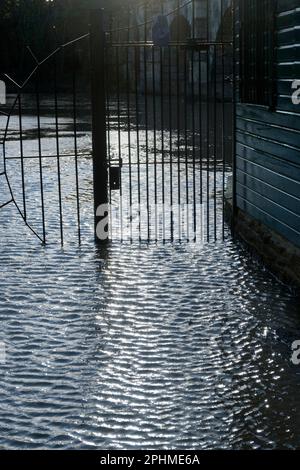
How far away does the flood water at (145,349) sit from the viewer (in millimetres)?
5355

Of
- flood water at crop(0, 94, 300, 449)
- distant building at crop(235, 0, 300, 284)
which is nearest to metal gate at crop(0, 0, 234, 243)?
distant building at crop(235, 0, 300, 284)

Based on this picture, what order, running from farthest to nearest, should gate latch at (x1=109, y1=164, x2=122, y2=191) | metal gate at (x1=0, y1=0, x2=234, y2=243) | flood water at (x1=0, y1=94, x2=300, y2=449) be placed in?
gate latch at (x1=109, y1=164, x2=122, y2=191) < metal gate at (x1=0, y1=0, x2=234, y2=243) < flood water at (x1=0, y1=94, x2=300, y2=449)

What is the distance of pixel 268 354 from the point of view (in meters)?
6.68

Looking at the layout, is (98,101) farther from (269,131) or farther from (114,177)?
(269,131)

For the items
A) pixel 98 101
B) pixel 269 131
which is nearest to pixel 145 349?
pixel 269 131

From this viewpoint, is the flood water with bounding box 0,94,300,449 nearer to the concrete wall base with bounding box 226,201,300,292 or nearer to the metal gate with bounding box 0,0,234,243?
the concrete wall base with bounding box 226,201,300,292

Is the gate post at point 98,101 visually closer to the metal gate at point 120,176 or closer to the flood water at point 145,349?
the metal gate at point 120,176

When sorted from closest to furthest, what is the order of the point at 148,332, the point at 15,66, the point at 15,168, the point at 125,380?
the point at 125,380, the point at 148,332, the point at 15,168, the point at 15,66

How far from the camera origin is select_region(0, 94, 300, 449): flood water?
17.6 feet

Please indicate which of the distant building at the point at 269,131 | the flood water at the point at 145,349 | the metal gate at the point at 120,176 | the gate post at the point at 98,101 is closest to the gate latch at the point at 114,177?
the metal gate at the point at 120,176

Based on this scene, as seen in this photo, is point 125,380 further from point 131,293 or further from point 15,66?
point 15,66

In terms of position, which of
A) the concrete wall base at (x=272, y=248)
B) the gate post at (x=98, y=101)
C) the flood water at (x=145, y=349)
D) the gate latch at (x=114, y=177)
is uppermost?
the gate post at (x=98, y=101)

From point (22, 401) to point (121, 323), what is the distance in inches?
69.7

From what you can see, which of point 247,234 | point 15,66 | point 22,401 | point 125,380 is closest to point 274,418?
point 125,380
